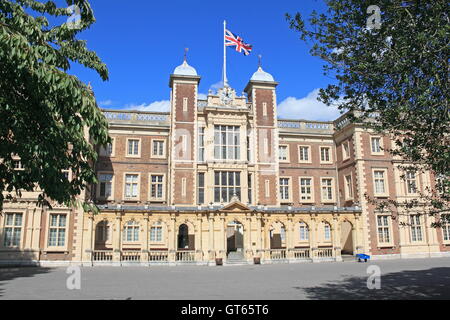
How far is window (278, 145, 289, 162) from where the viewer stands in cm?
3494

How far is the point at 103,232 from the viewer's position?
30766mm

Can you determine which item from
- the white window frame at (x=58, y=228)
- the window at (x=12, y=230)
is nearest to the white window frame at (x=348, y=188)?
the white window frame at (x=58, y=228)

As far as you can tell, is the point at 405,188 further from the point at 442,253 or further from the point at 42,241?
the point at 42,241

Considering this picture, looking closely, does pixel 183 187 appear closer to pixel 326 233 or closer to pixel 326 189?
pixel 326 189

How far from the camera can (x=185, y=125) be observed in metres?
31.8

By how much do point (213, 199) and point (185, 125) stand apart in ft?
23.2

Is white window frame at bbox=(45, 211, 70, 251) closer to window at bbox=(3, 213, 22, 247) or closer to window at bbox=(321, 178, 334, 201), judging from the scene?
window at bbox=(3, 213, 22, 247)

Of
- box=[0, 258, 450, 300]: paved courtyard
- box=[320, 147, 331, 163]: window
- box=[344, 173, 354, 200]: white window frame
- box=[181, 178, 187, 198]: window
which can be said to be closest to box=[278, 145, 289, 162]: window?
box=[320, 147, 331, 163]: window

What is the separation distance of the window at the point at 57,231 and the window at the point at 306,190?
20967 mm

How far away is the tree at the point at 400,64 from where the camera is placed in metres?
8.60

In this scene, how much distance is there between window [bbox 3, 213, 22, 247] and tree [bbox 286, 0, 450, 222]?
2437cm
